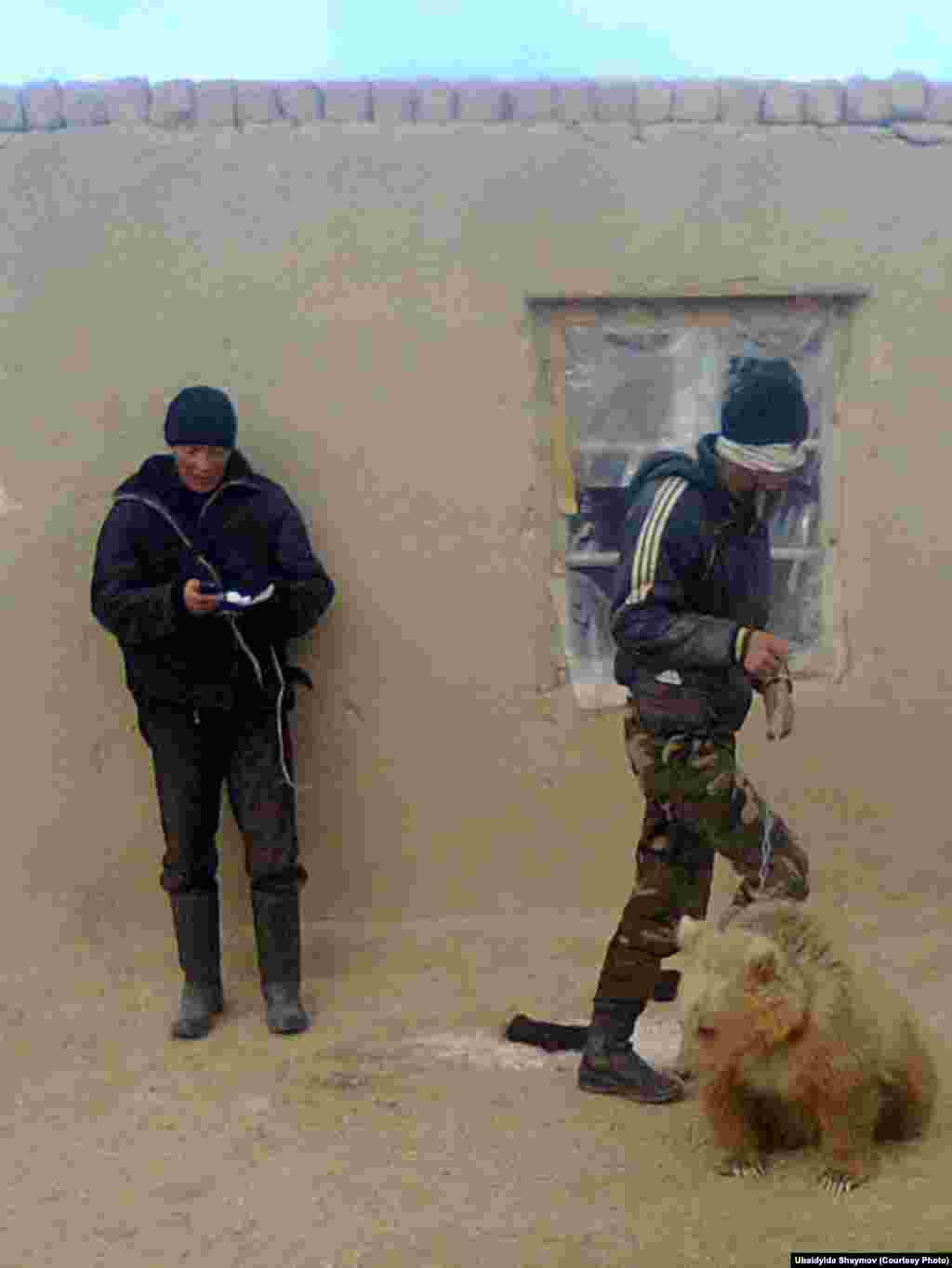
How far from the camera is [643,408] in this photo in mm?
5406

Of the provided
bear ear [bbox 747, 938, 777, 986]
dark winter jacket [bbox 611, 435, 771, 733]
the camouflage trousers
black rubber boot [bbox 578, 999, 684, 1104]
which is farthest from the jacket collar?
bear ear [bbox 747, 938, 777, 986]

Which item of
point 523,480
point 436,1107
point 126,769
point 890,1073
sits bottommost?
point 436,1107

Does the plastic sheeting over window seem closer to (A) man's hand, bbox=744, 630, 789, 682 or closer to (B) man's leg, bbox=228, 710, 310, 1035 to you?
(B) man's leg, bbox=228, 710, 310, 1035

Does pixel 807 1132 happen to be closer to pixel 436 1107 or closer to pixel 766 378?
pixel 436 1107

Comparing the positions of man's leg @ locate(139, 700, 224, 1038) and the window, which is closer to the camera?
man's leg @ locate(139, 700, 224, 1038)

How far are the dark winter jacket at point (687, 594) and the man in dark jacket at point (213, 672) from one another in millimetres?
1307

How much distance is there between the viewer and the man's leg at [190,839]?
4910 millimetres

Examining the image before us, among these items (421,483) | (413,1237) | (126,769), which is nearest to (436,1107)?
(413,1237)

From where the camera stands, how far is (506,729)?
17.8 ft

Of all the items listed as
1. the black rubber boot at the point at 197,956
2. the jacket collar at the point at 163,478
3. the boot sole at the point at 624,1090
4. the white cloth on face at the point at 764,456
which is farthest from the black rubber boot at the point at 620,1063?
the jacket collar at the point at 163,478

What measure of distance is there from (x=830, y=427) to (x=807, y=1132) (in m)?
2.56

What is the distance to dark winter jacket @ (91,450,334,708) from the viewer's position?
4.84 meters

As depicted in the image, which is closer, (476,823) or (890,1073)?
(890,1073)

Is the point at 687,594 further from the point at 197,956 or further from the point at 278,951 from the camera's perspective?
the point at 197,956
